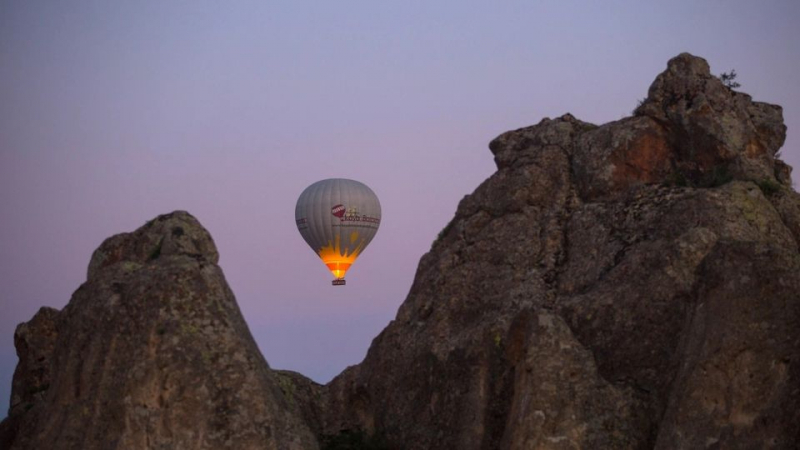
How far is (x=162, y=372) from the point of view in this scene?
1162 inches

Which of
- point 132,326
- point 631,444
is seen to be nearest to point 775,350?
point 631,444

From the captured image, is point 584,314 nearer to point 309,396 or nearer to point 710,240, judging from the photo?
point 710,240

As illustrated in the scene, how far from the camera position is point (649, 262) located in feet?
107

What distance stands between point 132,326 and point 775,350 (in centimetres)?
1431

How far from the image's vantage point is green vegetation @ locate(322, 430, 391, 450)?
35.2 metres

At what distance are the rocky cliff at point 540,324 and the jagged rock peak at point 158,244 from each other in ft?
0.19

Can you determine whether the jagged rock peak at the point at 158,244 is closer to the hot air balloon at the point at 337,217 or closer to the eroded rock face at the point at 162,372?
the eroded rock face at the point at 162,372

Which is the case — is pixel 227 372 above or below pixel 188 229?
below

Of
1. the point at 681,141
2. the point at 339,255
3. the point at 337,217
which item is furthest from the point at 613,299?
the point at 339,255

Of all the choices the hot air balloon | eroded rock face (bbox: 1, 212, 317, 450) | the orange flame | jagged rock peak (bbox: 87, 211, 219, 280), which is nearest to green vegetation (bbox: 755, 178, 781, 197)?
eroded rock face (bbox: 1, 212, 317, 450)

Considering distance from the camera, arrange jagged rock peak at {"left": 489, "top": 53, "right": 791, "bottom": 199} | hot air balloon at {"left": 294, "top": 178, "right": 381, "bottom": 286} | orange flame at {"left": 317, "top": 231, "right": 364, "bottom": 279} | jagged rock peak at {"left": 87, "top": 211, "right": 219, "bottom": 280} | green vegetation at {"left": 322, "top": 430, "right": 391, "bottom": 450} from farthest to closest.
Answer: orange flame at {"left": 317, "top": 231, "right": 364, "bottom": 279}
hot air balloon at {"left": 294, "top": 178, "right": 381, "bottom": 286}
jagged rock peak at {"left": 489, "top": 53, "right": 791, "bottom": 199}
green vegetation at {"left": 322, "top": 430, "right": 391, "bottom": 450}
jagged rock peak at {"left": 87, "top": 211, "right": 219, "bottom": 280}

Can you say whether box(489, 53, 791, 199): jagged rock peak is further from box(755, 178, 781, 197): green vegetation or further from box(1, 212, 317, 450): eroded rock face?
box(1, 212, 317, 450): eroded rock face

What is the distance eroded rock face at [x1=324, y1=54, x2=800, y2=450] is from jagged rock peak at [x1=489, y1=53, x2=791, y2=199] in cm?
5

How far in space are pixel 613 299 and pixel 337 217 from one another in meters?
45.0
